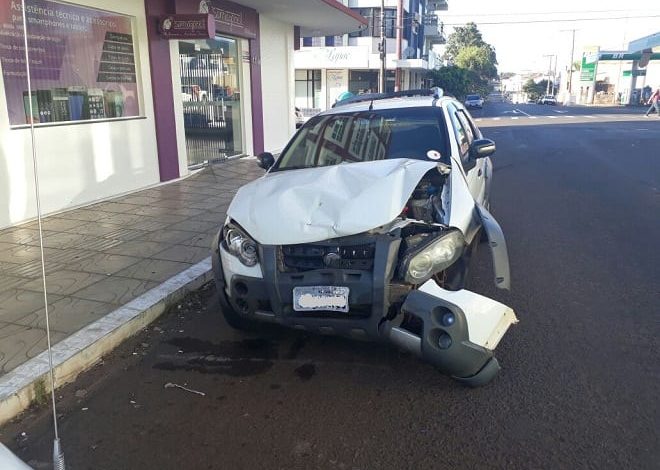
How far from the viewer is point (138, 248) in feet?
21.2

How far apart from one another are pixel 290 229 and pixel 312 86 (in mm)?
37204

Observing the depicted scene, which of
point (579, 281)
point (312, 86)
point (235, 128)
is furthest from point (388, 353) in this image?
point (312, 86)

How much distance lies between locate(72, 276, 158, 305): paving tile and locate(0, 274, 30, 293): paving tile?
2.30 feet

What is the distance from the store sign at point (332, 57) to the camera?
1451 inches

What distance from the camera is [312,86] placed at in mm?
39406

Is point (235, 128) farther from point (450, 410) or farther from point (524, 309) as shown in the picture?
point (450, 410)

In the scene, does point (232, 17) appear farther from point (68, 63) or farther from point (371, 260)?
point (371, 260)

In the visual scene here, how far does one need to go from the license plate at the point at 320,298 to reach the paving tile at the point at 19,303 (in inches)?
97.8

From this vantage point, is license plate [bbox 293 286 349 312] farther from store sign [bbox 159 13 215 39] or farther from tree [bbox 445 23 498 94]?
tree [bbox 445 23 498 94]

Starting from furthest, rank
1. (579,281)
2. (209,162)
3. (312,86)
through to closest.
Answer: (312,86) → (209,162) → (579,281)

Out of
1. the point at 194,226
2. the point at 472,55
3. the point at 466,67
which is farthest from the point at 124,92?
the point at 472,55

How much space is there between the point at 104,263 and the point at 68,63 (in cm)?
395

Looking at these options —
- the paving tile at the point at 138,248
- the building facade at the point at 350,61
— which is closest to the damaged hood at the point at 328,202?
the paving tile at the point at 138,248

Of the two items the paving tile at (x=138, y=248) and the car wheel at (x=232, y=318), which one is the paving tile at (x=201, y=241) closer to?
the paving tile at (x=138, y=248)
